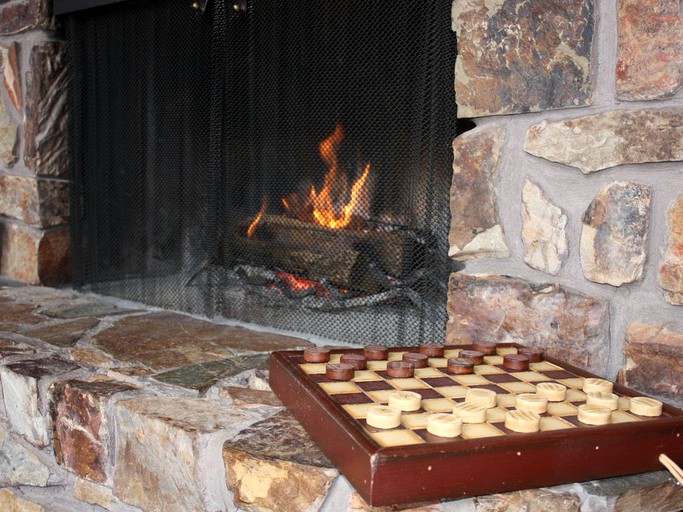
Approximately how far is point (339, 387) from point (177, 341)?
2.43 feet

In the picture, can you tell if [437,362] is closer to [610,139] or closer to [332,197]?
[610,139]

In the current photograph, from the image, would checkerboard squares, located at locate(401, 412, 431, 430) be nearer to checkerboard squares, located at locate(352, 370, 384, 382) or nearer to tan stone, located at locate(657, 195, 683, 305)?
checkerboard squares, located at locate(352, 370, 384, 382)

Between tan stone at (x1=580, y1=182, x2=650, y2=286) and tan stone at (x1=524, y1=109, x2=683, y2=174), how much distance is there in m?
0.05

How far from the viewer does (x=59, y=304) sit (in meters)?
1.89

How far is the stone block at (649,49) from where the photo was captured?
1.02 m

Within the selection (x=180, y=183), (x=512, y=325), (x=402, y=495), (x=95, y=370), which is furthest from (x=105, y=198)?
(x=402, y=495)

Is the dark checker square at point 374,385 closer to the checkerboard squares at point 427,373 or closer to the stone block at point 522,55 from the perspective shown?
the checkerboard squares at point 427,373

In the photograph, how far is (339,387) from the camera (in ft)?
3.03

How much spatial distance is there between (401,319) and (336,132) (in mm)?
431

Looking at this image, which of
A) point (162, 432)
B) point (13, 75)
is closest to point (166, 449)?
point (162, 432)

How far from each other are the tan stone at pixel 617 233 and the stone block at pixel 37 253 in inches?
61.9

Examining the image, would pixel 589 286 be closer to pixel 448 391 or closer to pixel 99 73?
pixel 448 391

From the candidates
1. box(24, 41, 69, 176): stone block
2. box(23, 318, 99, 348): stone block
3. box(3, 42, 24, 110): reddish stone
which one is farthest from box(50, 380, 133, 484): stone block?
box(3, 42, 24, 110): reddish stone

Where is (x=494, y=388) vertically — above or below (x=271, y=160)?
below
